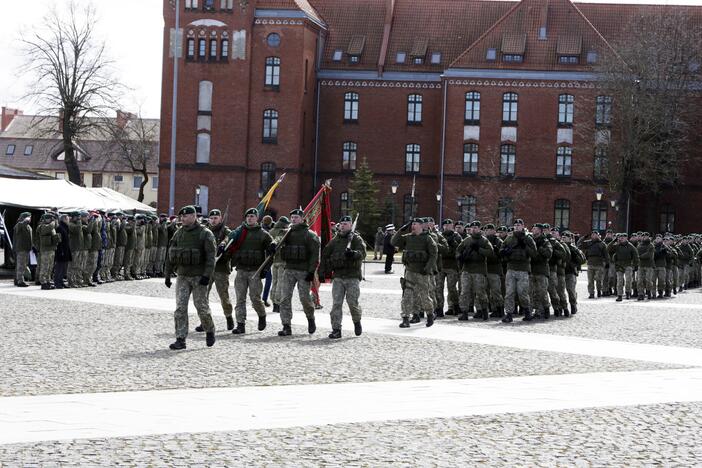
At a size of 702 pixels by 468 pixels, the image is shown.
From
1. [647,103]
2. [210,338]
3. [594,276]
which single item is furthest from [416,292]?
[647,103]

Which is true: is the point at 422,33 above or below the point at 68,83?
above

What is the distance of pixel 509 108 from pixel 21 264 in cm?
4196

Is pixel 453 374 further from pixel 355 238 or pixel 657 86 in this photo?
pixel 657 86

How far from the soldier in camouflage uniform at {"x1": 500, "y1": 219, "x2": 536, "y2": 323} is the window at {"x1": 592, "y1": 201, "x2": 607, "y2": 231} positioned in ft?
144

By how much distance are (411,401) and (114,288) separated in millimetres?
17844

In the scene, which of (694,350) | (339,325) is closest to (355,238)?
(339,325)

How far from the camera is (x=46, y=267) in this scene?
1063 inches

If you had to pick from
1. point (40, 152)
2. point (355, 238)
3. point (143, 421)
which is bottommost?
point (143, 421)

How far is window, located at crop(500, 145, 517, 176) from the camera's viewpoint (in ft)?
216

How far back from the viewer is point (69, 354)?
13977mm

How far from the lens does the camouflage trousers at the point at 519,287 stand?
21891 mm

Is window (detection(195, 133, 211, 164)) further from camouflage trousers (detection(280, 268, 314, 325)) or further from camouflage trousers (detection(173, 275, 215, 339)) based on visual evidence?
camouflage trousers (detection(173, 275, 215, 339))

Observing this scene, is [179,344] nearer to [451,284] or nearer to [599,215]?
[451,284]

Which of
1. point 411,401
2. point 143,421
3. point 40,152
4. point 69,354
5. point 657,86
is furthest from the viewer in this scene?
point 40,152
